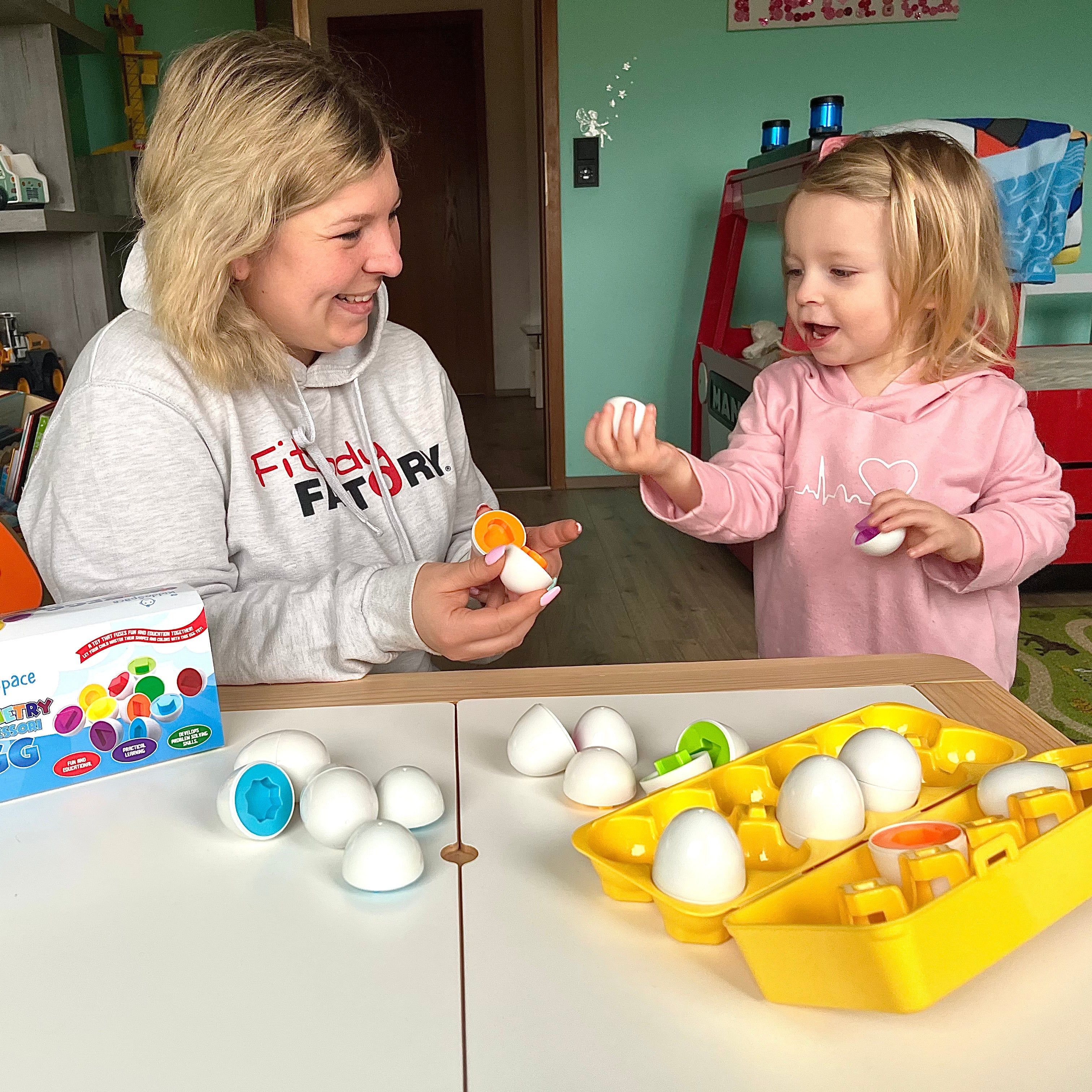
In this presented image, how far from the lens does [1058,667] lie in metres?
2.10

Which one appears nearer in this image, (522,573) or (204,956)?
(204,956)

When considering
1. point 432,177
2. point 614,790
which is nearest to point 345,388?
point 614,790

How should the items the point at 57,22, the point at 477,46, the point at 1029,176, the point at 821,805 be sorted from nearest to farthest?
the point at 821,805, the point at 1029,176, the point at 57,22, the point at 477,46

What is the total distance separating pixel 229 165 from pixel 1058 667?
1.85 metres

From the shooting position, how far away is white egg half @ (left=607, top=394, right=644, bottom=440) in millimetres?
934

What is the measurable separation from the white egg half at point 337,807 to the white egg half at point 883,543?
1.67 feet

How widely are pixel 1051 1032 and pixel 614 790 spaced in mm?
251

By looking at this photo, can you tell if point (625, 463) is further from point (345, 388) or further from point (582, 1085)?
point (582, 1085)

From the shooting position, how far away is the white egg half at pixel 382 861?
540 millimetres

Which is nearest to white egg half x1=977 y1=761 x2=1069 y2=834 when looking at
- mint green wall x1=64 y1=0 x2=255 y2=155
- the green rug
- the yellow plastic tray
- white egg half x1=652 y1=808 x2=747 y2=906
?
the yellow plastic tray

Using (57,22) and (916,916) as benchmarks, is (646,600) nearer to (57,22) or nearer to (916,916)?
(57,22)

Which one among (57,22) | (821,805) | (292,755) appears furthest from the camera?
(57,22)

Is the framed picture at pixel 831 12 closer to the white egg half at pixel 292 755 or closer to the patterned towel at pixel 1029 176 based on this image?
the patterned towel at pixel 1029 176

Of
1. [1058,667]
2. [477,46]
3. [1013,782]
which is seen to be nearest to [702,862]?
[1013,782]
